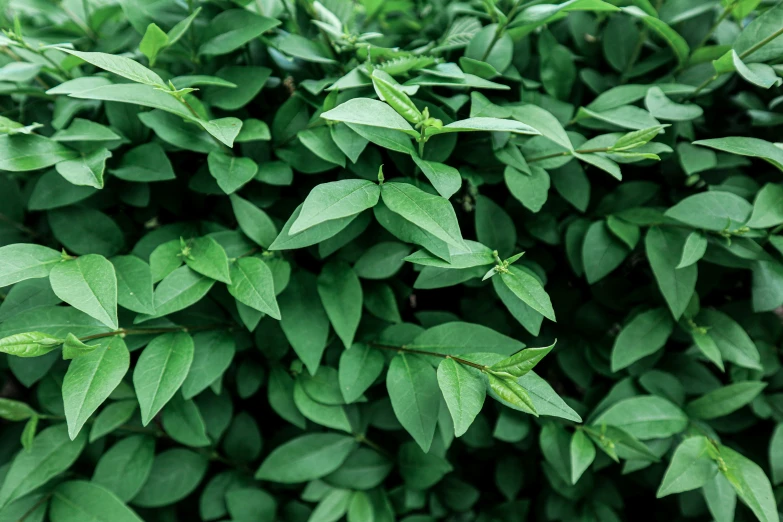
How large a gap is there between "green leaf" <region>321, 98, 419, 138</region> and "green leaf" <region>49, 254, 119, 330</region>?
305mm

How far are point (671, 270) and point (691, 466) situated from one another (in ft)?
0.86

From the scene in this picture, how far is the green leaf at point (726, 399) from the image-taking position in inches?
29.7

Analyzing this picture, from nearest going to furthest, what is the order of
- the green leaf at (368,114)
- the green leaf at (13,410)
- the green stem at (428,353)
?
the green leaf at (368,114)
the green stem at (428,353)
the green leaf at (13,410)

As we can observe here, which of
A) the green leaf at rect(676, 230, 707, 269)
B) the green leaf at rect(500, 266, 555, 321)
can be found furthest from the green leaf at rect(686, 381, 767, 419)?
the green leaf at rect(500, 266, 555, 321)

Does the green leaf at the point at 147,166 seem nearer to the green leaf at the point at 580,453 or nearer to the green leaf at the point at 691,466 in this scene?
the green leaf at the point at 580,453

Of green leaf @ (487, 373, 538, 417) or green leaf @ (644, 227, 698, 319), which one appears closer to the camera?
green leaf @ (487, 373, 538, 417)

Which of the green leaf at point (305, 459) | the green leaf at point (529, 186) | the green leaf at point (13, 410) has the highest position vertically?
the green leaf at point (529, 186)

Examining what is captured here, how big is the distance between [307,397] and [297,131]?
382 millimetres

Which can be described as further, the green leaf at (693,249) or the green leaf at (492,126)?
the green leaf at (693,249)

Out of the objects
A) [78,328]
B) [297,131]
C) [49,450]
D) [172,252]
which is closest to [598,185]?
[297,131]

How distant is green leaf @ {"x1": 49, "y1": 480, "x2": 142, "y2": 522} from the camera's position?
709 mm

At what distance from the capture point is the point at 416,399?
0.65m

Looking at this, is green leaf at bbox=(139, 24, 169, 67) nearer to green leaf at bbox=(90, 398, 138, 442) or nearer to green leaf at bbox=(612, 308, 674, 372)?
green leaf at bbox=(90, 398, 138, 442)

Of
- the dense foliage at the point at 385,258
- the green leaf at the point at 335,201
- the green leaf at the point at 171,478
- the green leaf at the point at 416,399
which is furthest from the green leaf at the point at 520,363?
the green leaf at the point at 171,478
